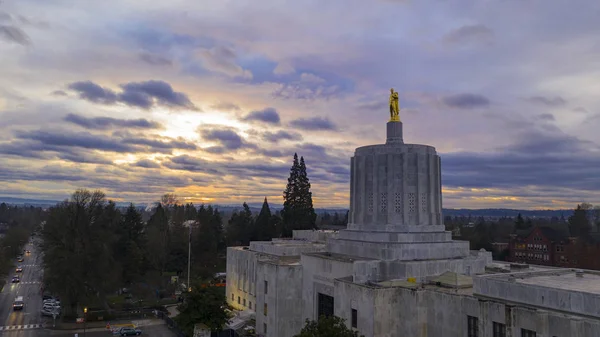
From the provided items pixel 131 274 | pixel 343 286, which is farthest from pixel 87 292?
pixel 343 286

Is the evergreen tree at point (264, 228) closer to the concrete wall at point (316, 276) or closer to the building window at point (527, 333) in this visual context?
the concrete wall at point (316, 276)

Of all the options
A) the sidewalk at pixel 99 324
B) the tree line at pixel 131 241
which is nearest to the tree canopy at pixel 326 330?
the sidewalk at pixel 99 324

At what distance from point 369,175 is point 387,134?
444cm

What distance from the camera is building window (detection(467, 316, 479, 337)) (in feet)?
78.4

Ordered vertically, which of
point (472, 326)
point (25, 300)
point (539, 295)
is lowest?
point (25, 300)

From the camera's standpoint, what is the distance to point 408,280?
99.1 feet

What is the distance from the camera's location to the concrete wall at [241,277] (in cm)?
5156

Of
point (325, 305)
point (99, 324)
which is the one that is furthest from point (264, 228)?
point (325, 305)

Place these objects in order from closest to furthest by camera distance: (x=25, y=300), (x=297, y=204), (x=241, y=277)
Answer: (x=241, y=277)
(x=25, y=300)
(x=297, y=204)

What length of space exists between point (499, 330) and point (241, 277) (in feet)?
122

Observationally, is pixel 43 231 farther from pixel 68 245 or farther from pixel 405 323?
pixel 405 323

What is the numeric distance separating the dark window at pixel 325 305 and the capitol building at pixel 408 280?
8 cm

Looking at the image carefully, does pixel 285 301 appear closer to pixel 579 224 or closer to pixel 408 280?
pixel 408 280

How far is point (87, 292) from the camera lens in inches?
2057
